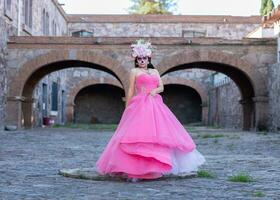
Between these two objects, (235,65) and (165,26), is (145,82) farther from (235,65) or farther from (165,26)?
(165,26)

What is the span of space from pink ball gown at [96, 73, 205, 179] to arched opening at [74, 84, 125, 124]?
2884cm

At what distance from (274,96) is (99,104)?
17601 millimetres

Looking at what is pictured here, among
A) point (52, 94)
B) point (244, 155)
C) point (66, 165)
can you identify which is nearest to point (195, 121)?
point (52, 94)

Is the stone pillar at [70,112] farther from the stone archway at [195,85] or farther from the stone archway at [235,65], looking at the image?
the stone archway at [235,65]

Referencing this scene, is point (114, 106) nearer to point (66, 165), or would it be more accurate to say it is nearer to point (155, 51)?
point (155, 51)

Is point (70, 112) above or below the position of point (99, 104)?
below

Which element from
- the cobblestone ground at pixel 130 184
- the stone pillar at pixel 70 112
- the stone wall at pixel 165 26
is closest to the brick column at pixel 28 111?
the stone pillar at pixel 70 112

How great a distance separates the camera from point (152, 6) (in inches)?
1752

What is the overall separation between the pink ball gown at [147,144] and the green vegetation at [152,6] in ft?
125

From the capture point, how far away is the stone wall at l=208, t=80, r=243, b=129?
25.4 m

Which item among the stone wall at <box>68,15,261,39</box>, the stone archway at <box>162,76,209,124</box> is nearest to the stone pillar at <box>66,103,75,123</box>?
the stone wall at <box>68,15,261,39</box>

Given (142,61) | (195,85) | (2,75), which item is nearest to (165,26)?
(195,85)

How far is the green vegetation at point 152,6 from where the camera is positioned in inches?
1747

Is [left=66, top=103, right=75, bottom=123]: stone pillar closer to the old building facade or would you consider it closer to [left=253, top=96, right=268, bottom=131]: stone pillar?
the old building facade
